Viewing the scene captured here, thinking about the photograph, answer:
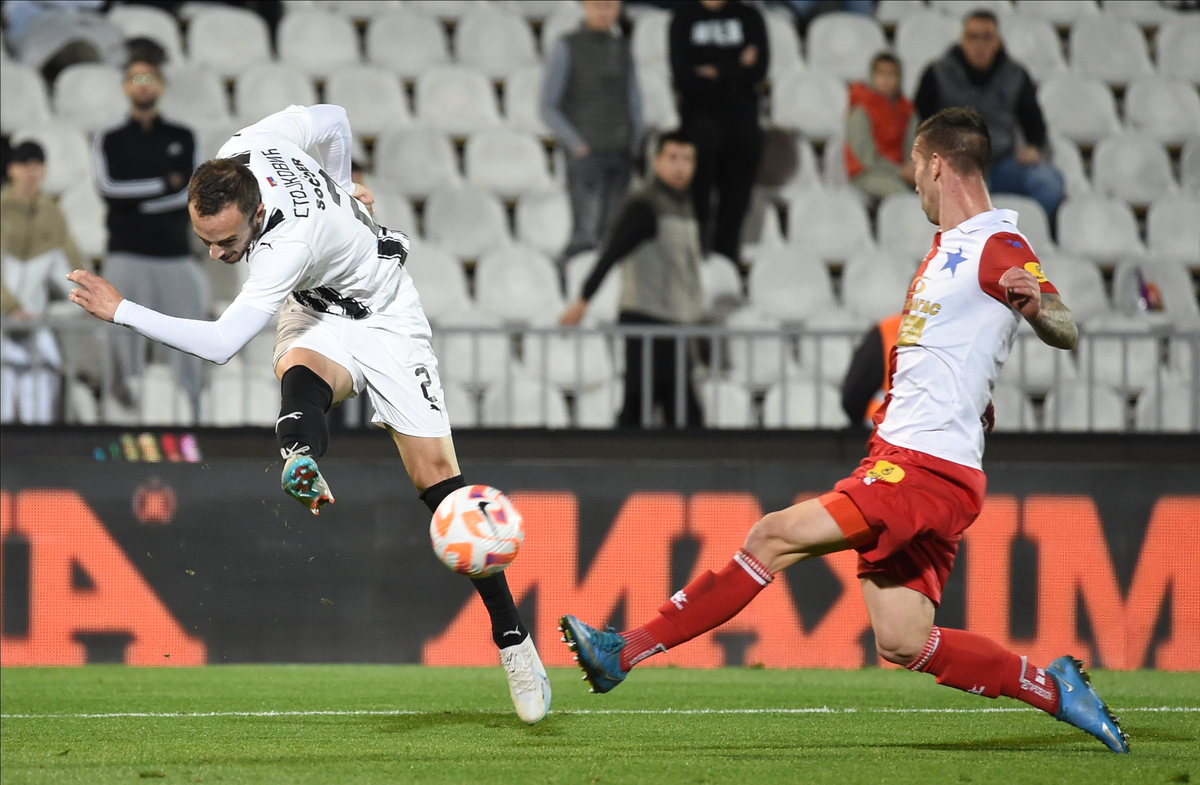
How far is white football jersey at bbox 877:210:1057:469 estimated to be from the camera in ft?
14.0

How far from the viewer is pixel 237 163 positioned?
4680 mm

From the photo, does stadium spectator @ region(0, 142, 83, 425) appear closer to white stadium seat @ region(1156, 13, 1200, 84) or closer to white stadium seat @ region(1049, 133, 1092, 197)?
white stadium seat @ region(1049, 133, 1092, 197)

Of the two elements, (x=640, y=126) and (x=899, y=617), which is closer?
(x=899, y=617)

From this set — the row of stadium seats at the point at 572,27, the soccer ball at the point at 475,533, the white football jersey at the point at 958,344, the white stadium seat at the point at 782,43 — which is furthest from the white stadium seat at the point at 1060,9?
the soccer ball at the point at 475,533

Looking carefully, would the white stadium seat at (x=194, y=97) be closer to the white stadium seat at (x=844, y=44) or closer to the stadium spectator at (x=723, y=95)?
the stadium spectator at (x=723, y=95)

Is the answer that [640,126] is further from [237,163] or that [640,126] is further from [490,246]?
[237,163]

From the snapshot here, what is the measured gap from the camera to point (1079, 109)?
11820 mm

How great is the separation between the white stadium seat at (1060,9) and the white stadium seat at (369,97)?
18.1 ft

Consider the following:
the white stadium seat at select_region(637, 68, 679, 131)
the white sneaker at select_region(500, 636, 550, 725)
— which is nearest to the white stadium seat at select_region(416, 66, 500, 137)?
the white stadium seat at select_region(637, 68, 679, 131)

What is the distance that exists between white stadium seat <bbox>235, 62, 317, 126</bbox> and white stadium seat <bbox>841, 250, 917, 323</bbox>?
4.48 metres

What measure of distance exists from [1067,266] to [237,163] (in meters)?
7.29

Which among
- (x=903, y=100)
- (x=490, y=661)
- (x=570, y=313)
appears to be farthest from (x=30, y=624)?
(x=903, y=100)

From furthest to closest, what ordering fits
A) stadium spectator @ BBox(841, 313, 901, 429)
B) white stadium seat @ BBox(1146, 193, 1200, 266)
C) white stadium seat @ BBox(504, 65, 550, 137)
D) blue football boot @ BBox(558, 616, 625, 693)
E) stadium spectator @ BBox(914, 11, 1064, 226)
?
white stadium seat @ BBox(504, 65, 550, 137), white stadium seat @ BBox(1146, 193, 1200, 266), stadium spectator @ BBox(914, 11, 1064, 226), stadium spectator @ BBox(841, 313, 901, 429), blue football boot @ BBox(558, 616, 625, 693)

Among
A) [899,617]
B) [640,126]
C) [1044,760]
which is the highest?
[640,126]
